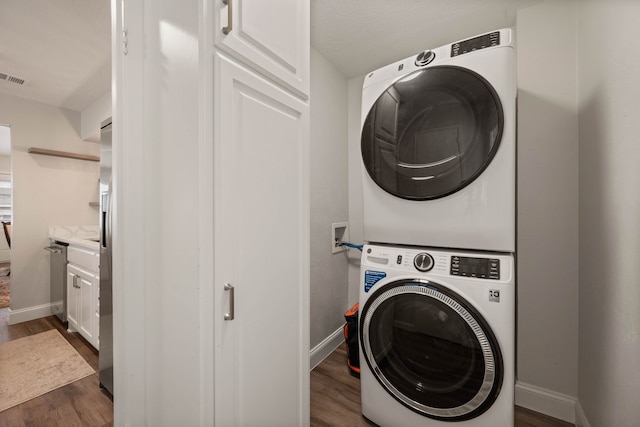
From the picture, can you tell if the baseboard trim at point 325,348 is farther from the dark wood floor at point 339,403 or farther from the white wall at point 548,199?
the white wall at point 548,199

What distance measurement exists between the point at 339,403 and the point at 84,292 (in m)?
2.23

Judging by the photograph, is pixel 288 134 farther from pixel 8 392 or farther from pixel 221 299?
pixel 8 392

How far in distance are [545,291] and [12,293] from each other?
4.70 m

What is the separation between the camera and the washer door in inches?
42.5

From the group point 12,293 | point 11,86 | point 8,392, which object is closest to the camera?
point 8,392

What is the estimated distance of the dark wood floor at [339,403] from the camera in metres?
1.43

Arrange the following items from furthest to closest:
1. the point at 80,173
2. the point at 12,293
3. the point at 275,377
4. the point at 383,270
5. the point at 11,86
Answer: the point at 80,173 → the point at 12,293 → the point at 11,86 → the point at 383,270 → the point at 275,377

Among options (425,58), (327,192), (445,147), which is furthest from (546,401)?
(425,58)

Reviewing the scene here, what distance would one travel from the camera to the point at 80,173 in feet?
10.5

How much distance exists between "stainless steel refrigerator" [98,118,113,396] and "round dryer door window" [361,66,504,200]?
1.53 metres

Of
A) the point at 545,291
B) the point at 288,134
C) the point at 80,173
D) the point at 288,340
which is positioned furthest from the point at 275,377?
the point at 80,173

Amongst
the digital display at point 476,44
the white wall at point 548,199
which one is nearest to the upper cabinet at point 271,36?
the digital display at point 476,44

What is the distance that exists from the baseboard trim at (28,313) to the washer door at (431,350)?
365 cm

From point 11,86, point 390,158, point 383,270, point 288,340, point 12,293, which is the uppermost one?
point 11,86
